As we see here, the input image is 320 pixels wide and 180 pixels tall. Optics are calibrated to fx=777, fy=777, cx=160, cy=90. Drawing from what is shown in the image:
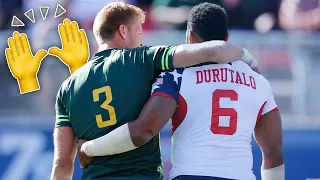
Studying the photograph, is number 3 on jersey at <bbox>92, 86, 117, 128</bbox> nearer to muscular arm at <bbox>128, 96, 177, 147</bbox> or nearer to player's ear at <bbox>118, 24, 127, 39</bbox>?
muscular arm at <bbox>128, 96, 177, 147</bbox>

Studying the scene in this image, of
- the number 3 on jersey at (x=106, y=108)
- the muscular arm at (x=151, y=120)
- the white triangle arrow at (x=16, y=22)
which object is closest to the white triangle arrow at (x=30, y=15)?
the white triangle arrow at (x=16, y=22)

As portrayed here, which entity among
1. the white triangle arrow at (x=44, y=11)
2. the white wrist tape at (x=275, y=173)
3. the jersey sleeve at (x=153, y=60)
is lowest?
the white wrist tape at (x=275, y=173)

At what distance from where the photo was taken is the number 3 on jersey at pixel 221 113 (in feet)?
12.8

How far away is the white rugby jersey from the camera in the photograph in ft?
12.8

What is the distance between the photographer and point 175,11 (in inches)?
320

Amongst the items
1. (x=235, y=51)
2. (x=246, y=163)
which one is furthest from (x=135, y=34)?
(x=246, y=163)

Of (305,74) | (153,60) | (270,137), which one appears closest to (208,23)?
(153,60)

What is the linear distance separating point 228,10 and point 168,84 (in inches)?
180

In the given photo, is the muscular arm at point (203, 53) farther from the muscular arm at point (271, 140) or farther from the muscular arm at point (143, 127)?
the muscular arm at point (271, 140)

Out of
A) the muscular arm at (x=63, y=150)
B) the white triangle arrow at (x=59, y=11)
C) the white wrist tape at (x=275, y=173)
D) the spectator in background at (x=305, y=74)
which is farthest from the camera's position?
the white triangle arrow at (x=59, y=11)

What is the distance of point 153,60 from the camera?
156 inches

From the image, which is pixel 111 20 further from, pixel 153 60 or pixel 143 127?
pixel 143 127

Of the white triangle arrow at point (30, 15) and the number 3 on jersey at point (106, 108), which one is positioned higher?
the number 3 on jersey at point (106, 108)

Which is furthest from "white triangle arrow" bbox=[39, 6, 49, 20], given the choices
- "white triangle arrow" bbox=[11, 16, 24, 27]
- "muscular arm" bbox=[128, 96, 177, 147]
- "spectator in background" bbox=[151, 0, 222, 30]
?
"muscular arm" bbox=[128, 96, 177, 147]
